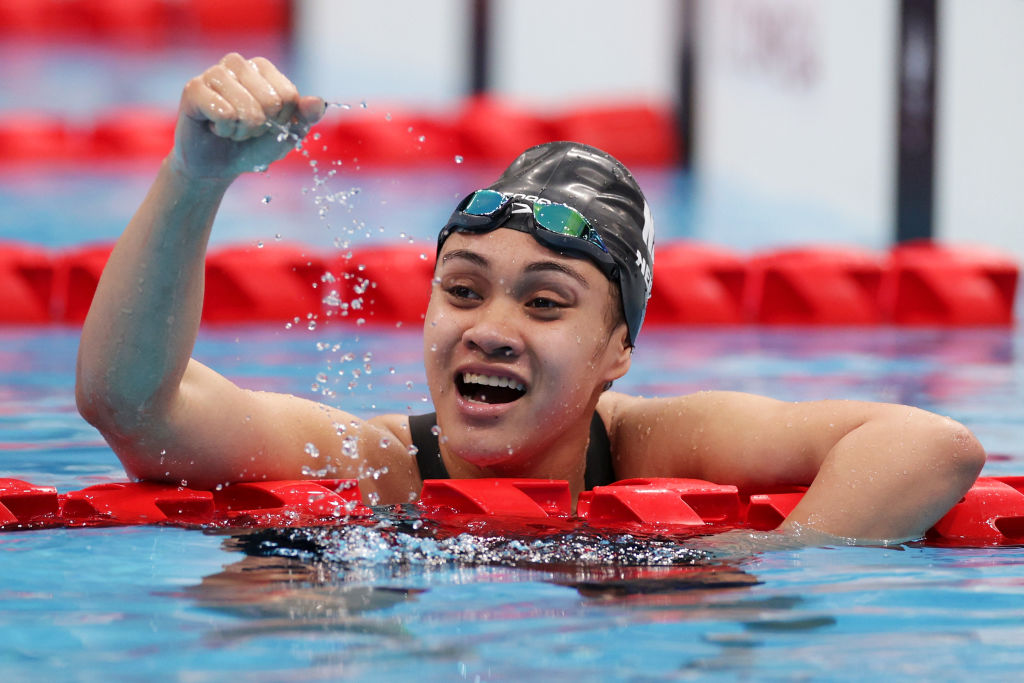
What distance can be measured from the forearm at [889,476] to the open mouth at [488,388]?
611 millimetres

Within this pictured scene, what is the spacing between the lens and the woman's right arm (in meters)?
2.36

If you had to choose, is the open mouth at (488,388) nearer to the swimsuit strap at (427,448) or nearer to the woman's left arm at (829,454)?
the swimsuit strap at (427,448)

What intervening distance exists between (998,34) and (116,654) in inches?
253

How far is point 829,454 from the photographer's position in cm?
284

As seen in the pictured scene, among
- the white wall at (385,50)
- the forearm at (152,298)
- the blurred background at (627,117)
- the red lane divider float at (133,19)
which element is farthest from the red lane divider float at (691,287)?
the red lane divider float at (133,19)

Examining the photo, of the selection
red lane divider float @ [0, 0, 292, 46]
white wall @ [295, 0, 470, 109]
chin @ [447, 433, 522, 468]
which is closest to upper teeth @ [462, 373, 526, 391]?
chin @ [447, 433, 522, 468]

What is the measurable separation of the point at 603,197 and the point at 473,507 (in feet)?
2.42

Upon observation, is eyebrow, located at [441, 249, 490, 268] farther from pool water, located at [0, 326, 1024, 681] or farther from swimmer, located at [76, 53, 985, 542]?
pool water, located at [0, 326, 1024, 681]

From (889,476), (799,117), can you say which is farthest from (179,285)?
(799,117)

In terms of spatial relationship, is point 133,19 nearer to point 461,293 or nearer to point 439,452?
point 439,452

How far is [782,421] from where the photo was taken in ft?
9.80

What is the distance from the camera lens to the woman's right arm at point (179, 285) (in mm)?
2359

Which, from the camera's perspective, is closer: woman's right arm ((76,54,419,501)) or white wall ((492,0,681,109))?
woman's right arm ((76,54,419,501))

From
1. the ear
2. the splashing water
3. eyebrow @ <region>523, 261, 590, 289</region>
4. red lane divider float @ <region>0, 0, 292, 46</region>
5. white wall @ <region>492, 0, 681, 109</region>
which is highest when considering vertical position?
red lane divider float @ <region>0, 0, 292, 46</region>
